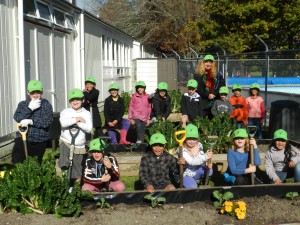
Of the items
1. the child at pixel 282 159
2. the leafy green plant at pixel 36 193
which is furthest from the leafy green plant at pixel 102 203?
the child at pixel 282 159

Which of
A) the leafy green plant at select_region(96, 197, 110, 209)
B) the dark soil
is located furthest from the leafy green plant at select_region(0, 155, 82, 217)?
the leafy green plant at select_region(96, 197, 110, 209)

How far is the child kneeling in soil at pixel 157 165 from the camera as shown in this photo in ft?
19.0

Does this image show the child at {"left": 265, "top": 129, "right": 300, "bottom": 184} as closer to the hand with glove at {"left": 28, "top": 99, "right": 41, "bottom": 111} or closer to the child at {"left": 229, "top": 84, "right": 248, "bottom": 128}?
the child at {"left": 229, "top": 84, "right": 248, "bottom": 128}

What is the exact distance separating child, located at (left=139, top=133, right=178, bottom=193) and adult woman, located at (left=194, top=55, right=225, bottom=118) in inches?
113

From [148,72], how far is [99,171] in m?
19.2

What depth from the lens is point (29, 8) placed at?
935cm

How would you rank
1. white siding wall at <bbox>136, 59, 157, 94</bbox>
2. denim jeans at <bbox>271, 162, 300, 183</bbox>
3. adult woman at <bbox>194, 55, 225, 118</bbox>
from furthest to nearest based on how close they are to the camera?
white siding wall at <bbox>136, 59, 157, 94</bbox>
adult woman at <bbox>194, 55, 225, 118</bbox>
denim jeans at <bbox>271, 162, 300, 183</bbox>

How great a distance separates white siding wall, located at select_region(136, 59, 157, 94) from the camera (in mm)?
24516

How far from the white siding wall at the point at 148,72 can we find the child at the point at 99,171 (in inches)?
739

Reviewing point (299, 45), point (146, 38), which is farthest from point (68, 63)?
point (146, 38)

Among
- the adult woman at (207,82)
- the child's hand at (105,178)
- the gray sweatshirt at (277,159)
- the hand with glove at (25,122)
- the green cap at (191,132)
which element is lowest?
the child's hand at (105,178)

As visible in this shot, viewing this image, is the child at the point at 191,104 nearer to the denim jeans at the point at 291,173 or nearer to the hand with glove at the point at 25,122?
the denim jeans at the point at 291,173

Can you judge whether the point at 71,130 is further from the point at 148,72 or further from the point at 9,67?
the point at 148,72

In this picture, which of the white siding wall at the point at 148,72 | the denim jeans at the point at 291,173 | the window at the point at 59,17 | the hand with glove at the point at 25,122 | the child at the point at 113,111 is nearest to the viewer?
the hand with glove at the point at 25,122
